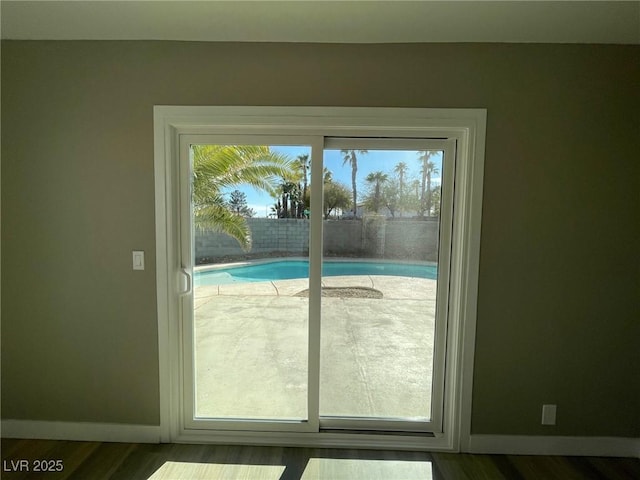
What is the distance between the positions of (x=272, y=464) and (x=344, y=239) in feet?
4.53

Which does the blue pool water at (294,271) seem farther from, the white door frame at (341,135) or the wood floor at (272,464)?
the wood floor at (272,464)

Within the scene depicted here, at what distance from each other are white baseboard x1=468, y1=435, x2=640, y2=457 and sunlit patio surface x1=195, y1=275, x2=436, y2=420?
1.28 ft

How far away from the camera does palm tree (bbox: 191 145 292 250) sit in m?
1.87

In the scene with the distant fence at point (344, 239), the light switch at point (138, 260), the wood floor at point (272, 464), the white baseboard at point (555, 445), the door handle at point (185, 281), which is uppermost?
the distant fence at point (344, 239)

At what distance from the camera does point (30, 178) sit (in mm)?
1806

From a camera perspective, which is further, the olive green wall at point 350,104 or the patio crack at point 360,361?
the patio crack at point 360,361

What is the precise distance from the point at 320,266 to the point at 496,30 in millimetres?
1588

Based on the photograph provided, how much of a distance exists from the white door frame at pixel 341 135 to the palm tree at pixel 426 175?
12cm

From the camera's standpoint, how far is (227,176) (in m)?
1.90

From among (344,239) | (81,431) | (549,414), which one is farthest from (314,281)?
(81,431)

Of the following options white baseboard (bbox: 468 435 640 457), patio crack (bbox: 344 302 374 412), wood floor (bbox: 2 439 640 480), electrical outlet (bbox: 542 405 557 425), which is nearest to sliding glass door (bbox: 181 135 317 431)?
wood floor (bbox: 2 439 640 480)

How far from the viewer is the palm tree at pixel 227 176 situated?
187cm

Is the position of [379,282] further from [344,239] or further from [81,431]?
Answer: [81,431]

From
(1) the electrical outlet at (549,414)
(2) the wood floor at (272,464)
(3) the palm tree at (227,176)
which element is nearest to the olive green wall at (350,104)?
(1) the electrical outlet at (549,414)
